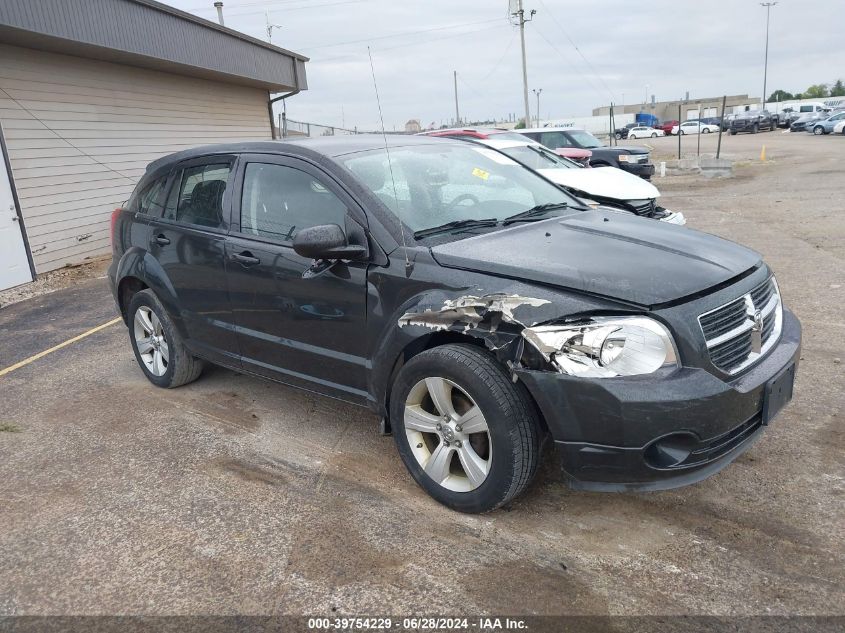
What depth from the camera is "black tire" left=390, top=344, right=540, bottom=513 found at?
9.33 feet

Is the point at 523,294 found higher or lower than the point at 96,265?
higher

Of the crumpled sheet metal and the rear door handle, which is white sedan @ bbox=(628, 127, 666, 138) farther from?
the crumpled sheet metal

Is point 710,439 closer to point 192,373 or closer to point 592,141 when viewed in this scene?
point 192,373

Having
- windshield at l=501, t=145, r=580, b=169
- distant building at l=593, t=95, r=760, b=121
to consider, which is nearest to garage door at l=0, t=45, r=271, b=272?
windshield at l=501, t=145, r=580, b=169

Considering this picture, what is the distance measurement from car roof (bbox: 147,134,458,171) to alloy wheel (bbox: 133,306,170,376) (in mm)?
1169

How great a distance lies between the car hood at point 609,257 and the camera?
2.84 meters

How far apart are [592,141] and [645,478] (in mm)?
14496

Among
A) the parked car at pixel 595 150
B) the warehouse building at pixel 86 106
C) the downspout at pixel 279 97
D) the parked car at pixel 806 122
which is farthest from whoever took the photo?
the parked car at pixel 806 122

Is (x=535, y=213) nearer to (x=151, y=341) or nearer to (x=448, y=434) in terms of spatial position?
(x=448, y=434)

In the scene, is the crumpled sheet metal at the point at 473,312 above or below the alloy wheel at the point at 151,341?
above

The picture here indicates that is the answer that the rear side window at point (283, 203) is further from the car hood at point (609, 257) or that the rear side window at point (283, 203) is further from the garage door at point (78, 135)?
the garage door at point (78, 135)

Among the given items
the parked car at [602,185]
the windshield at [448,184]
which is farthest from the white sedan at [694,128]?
the windshield at [448,184]

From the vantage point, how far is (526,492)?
132 inches

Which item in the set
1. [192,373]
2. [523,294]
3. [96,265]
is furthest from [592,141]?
[523,294]
